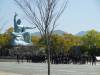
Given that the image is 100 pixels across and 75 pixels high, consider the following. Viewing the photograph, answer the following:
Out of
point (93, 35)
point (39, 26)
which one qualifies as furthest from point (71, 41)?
point (39, 26)

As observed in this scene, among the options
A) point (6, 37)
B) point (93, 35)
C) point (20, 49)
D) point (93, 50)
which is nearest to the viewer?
point (93, 50)

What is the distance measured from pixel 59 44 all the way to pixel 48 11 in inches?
3889

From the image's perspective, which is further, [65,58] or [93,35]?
[93,35]

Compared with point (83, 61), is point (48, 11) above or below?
above

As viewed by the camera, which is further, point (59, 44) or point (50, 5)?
point (59, 44)

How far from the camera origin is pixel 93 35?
141750mm

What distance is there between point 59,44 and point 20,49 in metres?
20.0

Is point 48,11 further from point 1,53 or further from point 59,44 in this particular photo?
point 59,44

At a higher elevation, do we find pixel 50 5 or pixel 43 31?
pixel 50 5

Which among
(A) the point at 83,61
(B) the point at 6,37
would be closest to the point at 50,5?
(A) the point at 83,61

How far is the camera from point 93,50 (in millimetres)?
95312

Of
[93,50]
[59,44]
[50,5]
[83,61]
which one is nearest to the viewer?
[50,5]

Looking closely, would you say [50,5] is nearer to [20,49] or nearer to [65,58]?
[65,58]

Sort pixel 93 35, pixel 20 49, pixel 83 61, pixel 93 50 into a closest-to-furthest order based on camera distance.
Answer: pixel 83 61 → pixel 93 50 → pixel 20 49 → pixel 93 35
